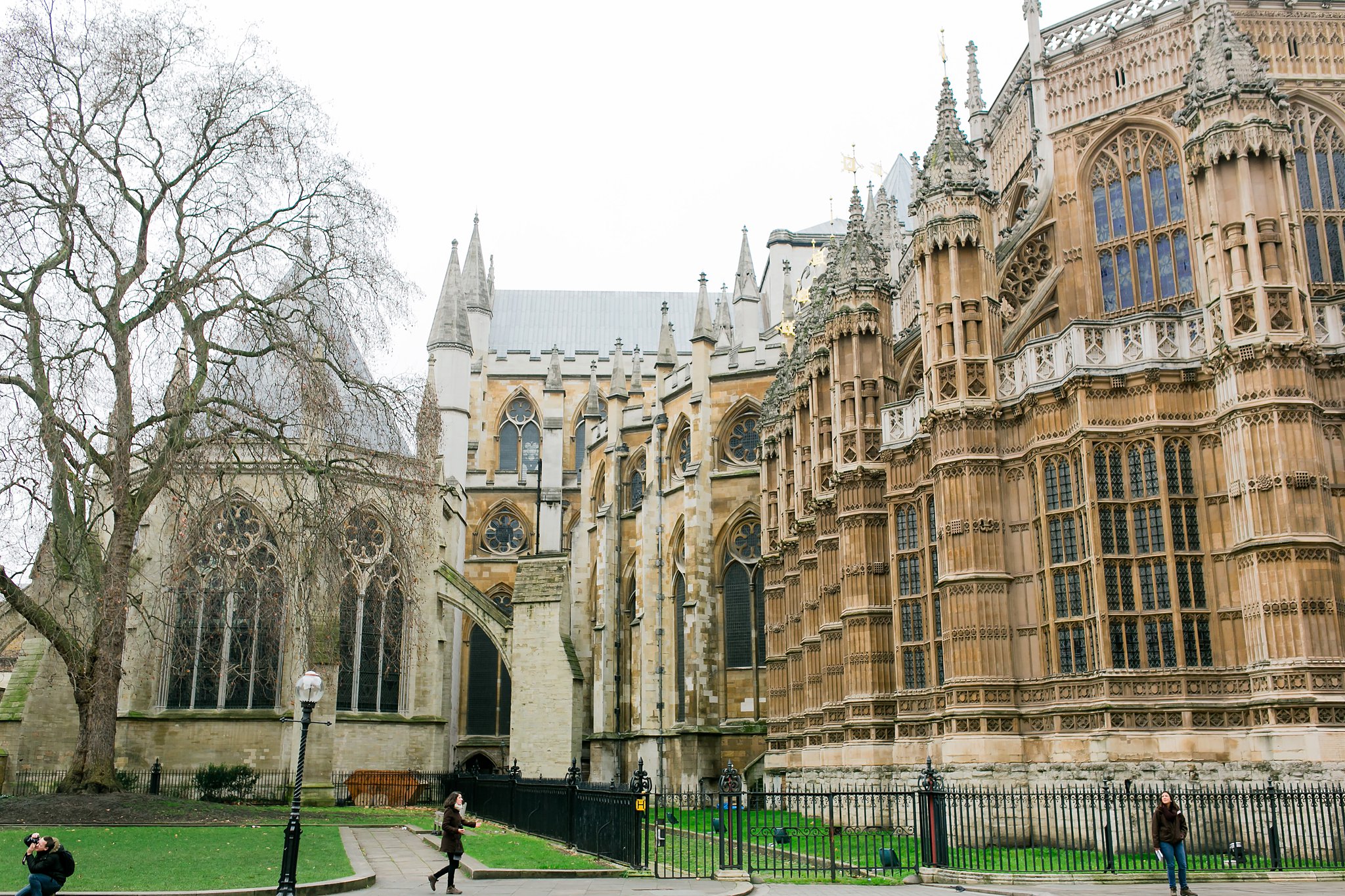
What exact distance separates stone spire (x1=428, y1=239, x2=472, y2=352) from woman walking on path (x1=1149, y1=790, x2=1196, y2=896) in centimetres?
3990

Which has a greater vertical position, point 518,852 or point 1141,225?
point 1141,225

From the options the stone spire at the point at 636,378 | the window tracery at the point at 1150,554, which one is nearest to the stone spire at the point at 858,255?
the window tracery at the point at 1150,554

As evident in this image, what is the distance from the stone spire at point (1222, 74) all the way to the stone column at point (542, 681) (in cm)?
2492

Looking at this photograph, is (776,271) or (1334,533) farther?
(776,271)

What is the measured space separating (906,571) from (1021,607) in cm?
363

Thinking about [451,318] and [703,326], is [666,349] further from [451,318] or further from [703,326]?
[451,318]

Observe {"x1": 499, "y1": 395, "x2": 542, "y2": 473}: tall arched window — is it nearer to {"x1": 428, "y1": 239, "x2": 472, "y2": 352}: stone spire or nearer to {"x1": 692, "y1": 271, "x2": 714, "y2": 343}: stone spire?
{"x1": 428, "y1": 239, "x2": 472, "y2": 352}: stone spire

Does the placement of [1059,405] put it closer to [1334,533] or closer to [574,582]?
[1334,533]

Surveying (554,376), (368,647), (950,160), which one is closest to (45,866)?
(950,160)

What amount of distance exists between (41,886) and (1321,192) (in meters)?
24.4

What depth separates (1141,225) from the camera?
24547 mm

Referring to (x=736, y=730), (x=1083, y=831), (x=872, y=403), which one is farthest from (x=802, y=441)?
(x=1083, y=831)

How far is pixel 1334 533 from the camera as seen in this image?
56.1 ft

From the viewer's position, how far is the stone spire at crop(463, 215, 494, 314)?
57.9 m
